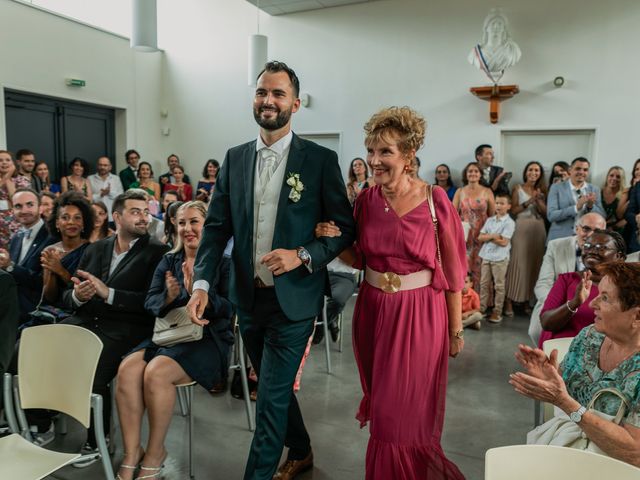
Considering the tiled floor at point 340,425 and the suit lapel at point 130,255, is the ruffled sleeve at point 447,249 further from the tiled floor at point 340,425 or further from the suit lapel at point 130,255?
the suit lapel at point 130,255

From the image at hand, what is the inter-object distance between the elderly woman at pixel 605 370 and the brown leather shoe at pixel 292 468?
125cm

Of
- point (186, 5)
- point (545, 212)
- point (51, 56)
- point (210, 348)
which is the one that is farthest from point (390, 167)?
point (186, 5)

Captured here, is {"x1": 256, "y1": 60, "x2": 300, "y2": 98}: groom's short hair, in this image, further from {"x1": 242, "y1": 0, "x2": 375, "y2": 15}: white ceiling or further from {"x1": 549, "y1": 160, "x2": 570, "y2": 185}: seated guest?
{"x1": 242, "y1": 0, "x2": 375, "y2": 15}: white ceiling

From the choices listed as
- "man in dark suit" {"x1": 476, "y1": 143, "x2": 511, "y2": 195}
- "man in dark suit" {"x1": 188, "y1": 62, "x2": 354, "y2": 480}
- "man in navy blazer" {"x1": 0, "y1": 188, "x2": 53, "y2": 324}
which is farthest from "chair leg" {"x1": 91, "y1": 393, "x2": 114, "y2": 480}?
"man in dark suit" {"x1": 476, "y1": 143, "x2": 511, "y2": 195}

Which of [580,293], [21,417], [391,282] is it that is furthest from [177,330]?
[580,293]

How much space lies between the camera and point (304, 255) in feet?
6.16

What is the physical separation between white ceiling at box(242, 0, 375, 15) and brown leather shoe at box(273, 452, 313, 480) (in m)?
6.77

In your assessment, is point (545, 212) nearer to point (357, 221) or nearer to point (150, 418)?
point (357, 221)

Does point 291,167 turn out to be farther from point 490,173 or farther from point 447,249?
point 490,173

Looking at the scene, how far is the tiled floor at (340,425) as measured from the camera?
247 cm

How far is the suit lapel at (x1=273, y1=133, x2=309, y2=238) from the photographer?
6.40ft

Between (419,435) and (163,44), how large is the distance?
29.8ft

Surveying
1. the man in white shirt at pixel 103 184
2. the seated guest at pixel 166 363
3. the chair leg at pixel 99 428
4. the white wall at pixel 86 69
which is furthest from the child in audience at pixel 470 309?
the white wall at pixel 86 69

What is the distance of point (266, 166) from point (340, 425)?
5.39 feet
